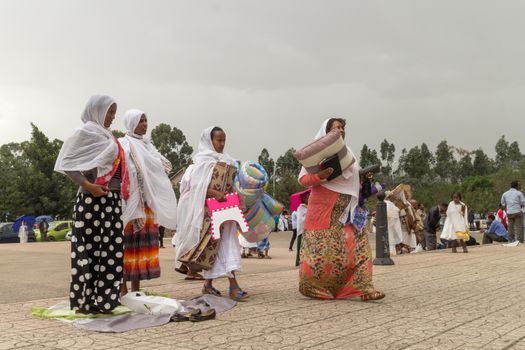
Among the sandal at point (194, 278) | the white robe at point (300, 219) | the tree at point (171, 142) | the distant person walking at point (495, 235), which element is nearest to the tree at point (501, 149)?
the tree at point (171, 142)

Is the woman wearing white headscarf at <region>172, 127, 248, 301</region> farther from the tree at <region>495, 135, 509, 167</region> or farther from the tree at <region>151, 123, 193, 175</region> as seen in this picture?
the tree at <region>495, 135, 509, 167</region>

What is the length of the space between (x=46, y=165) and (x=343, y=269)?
37.7 metres

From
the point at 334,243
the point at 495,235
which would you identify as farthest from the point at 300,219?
the point at 495,235

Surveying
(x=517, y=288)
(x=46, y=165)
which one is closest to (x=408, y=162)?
(x=46, y=165)

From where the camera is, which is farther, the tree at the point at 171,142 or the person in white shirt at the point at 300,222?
the tree at the point at 171,142

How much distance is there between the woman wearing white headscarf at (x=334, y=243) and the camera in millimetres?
5730

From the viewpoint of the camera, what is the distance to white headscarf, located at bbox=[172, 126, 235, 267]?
19.9 ft

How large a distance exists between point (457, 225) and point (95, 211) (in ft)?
36.6

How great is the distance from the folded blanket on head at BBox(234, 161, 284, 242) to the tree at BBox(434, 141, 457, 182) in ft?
343

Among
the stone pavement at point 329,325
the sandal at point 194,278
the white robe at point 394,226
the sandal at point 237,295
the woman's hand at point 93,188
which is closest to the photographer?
the stone pavement at point 329,325

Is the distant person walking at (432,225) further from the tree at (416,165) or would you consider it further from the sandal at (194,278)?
the tree at (416,165)

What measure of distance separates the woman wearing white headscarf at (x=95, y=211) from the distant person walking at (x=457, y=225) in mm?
10829

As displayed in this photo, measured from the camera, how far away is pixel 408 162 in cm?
10138

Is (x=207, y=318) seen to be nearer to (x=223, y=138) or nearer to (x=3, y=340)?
(x=3, y=340)
